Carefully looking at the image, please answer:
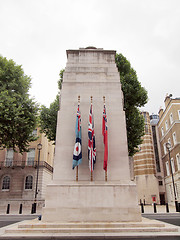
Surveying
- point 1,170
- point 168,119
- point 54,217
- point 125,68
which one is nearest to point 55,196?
point 54,217

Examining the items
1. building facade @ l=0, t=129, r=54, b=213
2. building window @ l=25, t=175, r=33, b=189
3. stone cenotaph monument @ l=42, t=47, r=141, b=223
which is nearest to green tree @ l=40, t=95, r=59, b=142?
building facade @ l=0, t=129, r=54, b=213

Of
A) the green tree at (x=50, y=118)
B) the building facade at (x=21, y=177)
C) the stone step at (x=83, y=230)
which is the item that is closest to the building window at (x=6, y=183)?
the building facade at (x=21, y=177)

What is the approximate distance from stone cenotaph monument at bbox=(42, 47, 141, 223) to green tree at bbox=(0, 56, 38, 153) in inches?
336

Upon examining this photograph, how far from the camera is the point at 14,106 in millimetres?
16297

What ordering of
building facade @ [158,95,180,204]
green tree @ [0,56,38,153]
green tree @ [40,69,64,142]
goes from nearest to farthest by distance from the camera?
green tree @ [0,56,38,153] → green tree @ [40,69,64,142] → building facade @ [158,95,180,204]

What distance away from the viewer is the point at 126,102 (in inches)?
731

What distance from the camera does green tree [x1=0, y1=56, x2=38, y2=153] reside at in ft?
52.0

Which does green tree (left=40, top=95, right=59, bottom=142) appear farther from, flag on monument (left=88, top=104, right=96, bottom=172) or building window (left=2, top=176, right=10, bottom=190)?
building window (left=2, top=176, right=10, bottom=190)

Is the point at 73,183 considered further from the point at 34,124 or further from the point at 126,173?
the point at 34,124

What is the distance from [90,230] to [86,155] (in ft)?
9.42

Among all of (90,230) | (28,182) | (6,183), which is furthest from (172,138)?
(90,230)

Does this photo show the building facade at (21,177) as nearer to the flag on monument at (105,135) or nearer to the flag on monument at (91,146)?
the flag on monument at (91,146)

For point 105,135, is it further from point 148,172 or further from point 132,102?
point 148,172

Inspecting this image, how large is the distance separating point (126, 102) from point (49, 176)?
712 inches
